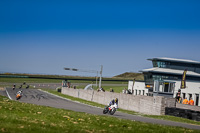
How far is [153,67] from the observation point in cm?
8044

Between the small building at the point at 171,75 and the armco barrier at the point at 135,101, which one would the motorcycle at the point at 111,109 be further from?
the small building at the point at 171,75

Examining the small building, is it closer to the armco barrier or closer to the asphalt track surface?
the armco barrier

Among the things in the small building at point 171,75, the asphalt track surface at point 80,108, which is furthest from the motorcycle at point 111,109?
the small building at point 171,75

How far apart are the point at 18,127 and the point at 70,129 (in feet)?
6.52

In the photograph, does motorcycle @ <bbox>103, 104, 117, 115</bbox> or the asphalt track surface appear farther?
motorcycle @ <bbox>103, 104, 117, 115</bbox>

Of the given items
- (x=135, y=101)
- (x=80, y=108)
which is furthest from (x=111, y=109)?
(x=135, y=101)

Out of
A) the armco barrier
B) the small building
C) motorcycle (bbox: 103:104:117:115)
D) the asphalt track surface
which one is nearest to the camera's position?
the asphalt track surface

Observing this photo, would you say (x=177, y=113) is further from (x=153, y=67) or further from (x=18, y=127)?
(x=153, y=67)

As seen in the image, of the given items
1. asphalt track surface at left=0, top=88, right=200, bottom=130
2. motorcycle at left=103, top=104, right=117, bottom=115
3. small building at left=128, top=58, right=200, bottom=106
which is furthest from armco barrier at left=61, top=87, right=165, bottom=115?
small building at left=128, top=58, right=200, bottom=106

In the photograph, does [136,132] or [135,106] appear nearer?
[136,132]

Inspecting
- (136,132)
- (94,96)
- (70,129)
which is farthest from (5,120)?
(94,96)

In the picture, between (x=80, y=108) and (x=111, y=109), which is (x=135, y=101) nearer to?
(x=80, y=108)

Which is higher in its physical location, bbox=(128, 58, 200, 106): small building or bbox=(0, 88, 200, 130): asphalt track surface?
bbox=(128, 58, 200, 106): small building

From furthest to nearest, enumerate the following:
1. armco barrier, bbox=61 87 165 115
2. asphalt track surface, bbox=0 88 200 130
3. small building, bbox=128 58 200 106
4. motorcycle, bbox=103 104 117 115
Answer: small building, bbox=128 58 200 106
armco barrier, bbox=61 87 165 115
motorcycle, bbox=103 104 117 115
asphalt track surface, bbox=0 88 200 130
